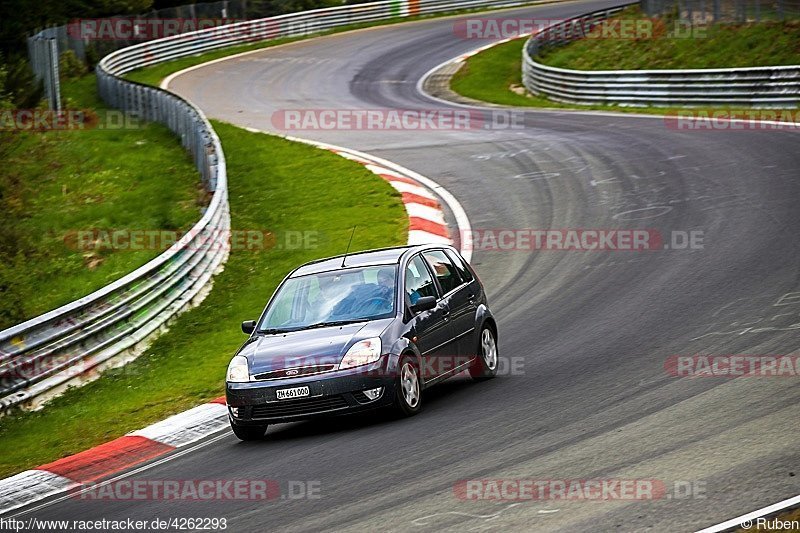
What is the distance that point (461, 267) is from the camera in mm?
12125

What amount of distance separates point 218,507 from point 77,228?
46.1 feet

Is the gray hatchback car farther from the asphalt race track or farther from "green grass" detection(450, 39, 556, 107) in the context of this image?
"green grass" detection(450, 39, 556, 107)

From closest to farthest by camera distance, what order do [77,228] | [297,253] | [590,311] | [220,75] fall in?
1. [590,311]
2. [297,253]
3. [77,228]
4. [220,75]

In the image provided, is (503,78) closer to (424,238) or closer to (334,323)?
(424,238)

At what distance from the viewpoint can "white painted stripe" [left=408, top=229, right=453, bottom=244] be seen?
17.6 m

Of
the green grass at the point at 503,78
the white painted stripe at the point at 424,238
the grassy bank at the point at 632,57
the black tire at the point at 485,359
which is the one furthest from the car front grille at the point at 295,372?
the green grass at the point at 503,78

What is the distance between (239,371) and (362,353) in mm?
1094

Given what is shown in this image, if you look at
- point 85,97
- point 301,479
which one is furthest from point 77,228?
point 85,97

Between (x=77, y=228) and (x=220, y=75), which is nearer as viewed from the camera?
(x=77, y=228)

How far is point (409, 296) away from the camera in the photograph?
10.8 m

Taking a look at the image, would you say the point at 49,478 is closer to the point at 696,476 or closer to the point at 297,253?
the point at 696,476

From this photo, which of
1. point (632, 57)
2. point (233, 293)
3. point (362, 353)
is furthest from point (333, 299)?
point (632, 57)

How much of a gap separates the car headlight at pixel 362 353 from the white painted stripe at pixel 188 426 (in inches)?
64.9

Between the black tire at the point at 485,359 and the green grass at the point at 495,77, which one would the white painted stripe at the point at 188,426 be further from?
the green grass at the point at 495,77
